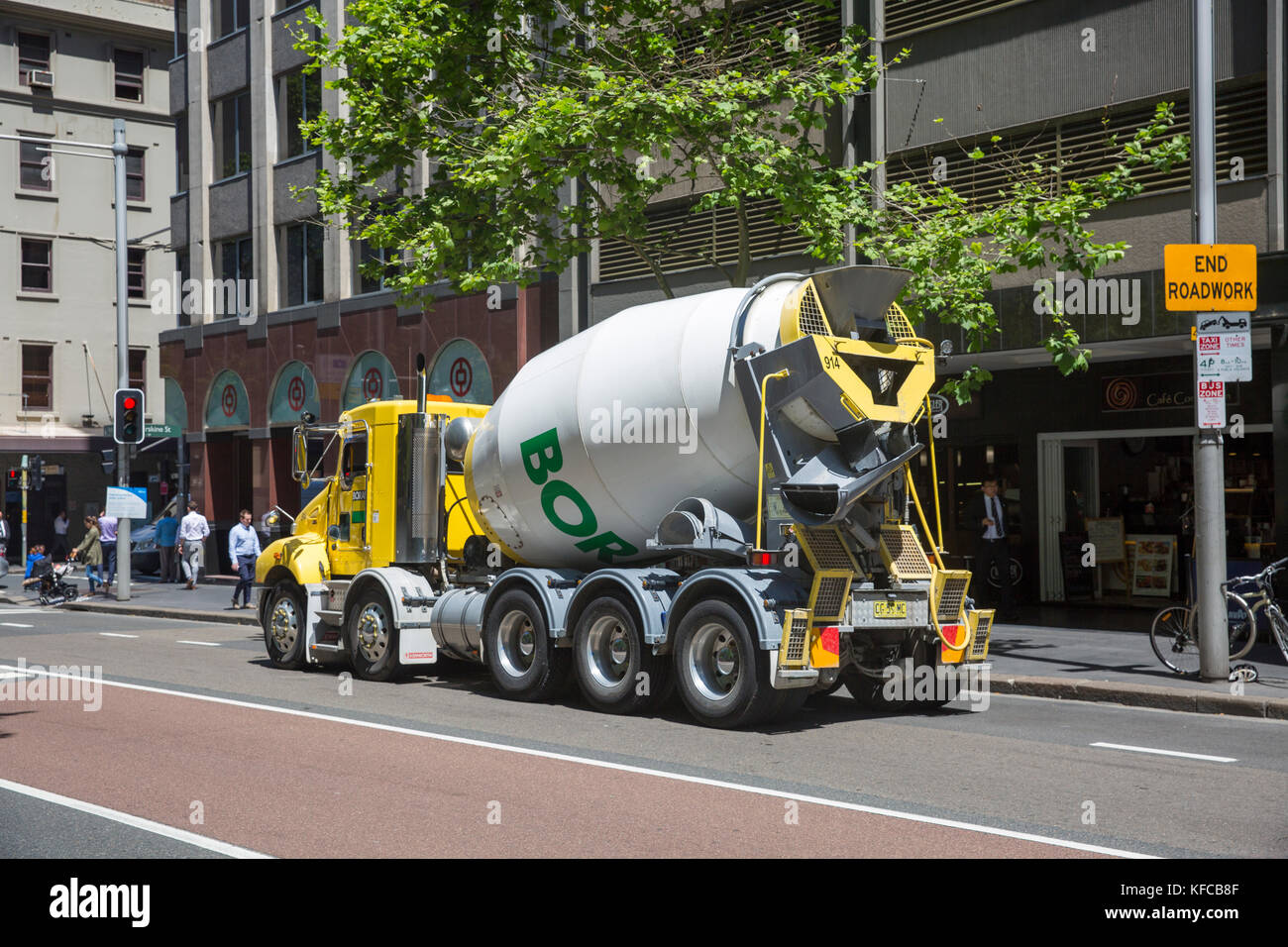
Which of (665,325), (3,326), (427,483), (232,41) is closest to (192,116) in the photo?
(232,41)

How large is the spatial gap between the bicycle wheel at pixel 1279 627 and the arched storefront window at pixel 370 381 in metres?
18.6

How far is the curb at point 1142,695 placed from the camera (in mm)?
11539

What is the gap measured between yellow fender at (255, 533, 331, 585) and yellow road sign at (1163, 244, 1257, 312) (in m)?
9.24

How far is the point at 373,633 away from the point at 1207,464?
27.7 feet

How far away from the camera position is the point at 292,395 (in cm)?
3109

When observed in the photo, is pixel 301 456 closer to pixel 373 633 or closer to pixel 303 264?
pixel 373 633

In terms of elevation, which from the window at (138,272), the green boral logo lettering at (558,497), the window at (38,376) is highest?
the window at (138,272)

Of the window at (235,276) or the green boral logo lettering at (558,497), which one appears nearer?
the green boral logo lettering at (558,497)

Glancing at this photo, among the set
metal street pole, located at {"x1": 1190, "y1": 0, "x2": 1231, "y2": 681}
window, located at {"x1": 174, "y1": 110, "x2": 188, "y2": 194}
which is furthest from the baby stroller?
metal street pole, located at {"x1": 1190, "y1": 0, "x2": 1231, "y2": 681}

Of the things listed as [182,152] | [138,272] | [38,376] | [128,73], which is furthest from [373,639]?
[128,73]

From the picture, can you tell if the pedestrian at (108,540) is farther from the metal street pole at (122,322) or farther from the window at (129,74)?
the window at (129,74)

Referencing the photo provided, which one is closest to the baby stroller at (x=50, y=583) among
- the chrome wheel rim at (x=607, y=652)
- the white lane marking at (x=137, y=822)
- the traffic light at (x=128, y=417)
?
the traffic light at (x=128, y=417)

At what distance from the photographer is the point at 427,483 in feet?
46.8

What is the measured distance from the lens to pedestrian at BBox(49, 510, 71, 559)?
4188 cm
